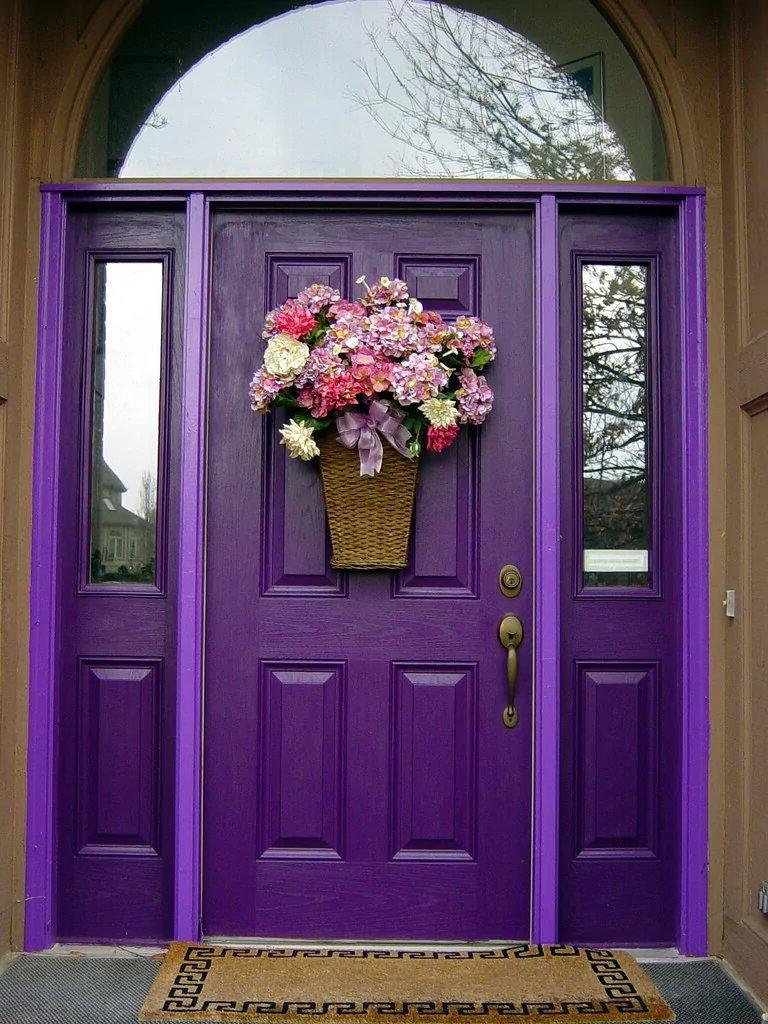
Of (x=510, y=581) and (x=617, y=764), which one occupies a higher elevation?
(x=510, y=581)

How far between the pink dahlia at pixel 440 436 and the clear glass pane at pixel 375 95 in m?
0.76

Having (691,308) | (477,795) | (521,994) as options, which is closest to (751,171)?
(691,308)

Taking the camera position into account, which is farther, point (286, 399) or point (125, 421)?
point (125, 421)

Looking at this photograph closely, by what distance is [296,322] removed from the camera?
2412 mm

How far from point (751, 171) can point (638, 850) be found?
1858 millimetres

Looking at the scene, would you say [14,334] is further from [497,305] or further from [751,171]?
[751,171]

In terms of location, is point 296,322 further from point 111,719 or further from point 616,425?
point 111,719

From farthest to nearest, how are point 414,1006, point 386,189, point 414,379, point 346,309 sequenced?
point 386,189 < point 346,309 < point 414,379 < point 414,1006

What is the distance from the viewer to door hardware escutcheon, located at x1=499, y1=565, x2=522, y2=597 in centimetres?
255

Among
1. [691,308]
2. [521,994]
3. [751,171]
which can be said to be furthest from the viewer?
[691,308]

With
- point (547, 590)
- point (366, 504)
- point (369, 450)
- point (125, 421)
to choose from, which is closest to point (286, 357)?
point (369, 450)

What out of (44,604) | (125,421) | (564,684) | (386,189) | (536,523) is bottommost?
(564,684)

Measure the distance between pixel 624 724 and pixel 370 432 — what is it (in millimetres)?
1082

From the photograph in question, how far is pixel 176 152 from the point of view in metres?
2.59
